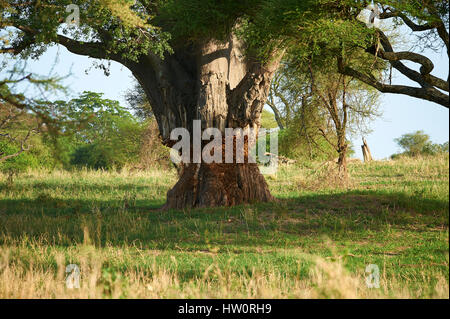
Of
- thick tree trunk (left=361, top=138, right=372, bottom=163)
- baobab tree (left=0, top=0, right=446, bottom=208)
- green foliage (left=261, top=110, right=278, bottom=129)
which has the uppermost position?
green foliage (left=261, top=110, right=278, bottom=129)

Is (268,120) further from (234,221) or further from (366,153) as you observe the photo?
(234,221)

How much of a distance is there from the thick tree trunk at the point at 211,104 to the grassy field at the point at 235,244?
37.9 inches

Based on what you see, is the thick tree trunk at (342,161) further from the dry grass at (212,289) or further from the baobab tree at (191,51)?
the dry grass at (212,289)

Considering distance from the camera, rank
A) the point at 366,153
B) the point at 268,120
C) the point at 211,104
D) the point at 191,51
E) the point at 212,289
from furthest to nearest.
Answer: the point at 268,120
the point at 366,153
the point at 191,51
the point at 211,104
the point at 212,289

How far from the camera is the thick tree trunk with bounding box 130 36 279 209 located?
14.9 meters

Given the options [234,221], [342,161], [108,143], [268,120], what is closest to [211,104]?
[234,221]

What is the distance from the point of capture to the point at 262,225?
12055mm

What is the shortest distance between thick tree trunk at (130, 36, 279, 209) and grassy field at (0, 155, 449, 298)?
3.16ft

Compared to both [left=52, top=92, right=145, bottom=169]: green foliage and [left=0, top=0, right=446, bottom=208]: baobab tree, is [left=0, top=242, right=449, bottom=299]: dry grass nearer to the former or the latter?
[left=0, top=0, right=446, bottom=208]: baobab tree

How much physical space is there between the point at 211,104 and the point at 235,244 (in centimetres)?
560

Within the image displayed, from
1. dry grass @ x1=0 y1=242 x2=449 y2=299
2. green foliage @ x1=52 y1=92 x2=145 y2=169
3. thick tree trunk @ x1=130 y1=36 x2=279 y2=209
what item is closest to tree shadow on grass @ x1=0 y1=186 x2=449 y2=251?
thick tree trunk @ x1=130 y1=36 x2=279 y2=209

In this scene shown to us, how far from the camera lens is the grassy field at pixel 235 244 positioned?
241 inches

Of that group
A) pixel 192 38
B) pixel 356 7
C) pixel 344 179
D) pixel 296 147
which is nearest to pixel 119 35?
pixel 192 38

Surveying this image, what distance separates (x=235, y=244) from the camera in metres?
10.4
